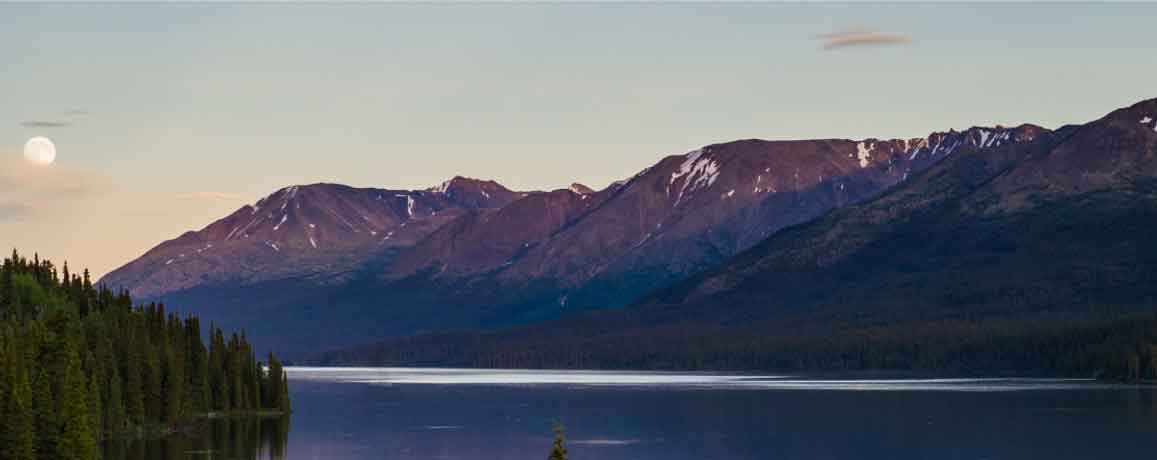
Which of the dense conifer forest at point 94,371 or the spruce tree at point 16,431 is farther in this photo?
the dense conifer forest at point 94,371

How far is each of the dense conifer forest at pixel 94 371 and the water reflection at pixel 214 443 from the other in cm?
223

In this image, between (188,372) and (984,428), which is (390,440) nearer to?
(188,372)

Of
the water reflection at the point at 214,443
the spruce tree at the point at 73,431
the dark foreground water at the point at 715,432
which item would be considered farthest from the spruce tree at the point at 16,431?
the dark foreground water at the point at 715,432

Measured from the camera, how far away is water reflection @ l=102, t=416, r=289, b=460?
394 ft

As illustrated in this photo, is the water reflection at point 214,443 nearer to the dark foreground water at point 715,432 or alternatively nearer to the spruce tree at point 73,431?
the dark foreground water at point 715,432

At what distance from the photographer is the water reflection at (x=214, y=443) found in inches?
4729

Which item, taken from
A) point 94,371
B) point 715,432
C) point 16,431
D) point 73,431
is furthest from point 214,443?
point 16,431

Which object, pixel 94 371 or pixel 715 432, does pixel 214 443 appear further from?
pixel 715 432

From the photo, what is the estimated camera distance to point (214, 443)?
132 meters

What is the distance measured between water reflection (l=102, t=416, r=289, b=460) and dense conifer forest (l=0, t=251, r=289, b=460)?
2.23 m

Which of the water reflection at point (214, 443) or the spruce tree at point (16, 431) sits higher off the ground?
the spruce tree at point (16, 431)

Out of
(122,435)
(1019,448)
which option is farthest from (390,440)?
(1019,448)

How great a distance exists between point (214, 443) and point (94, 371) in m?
9.40

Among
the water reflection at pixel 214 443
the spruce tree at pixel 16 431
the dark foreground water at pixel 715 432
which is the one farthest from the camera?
the dark foreground water at pixel 715 432
